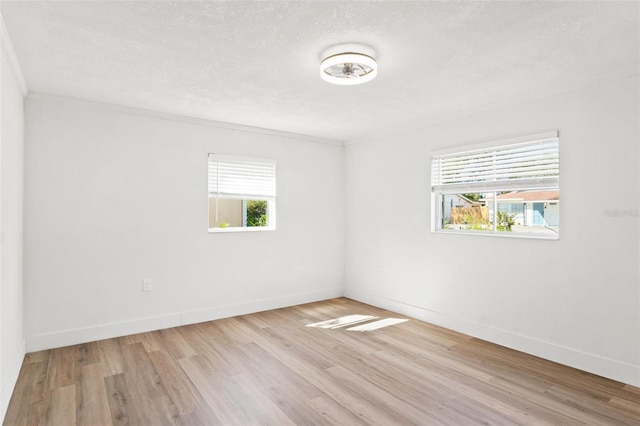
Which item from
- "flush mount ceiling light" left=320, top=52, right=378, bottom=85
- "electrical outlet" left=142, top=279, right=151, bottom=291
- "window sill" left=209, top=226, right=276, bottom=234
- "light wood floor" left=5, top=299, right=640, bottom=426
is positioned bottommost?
"light wood floor" left=5, top=299, right=640, bottom=426

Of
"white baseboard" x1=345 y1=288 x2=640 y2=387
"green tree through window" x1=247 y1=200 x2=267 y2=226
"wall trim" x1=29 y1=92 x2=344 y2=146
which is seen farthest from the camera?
"green tree through window" x1=247 y1=200 x2=267 y2=226

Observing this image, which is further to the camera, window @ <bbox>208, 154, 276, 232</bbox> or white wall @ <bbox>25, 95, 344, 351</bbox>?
window @ <bbox>208, 154, 276, 232</bbox>

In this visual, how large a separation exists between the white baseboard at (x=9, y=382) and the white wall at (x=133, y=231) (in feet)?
1.50

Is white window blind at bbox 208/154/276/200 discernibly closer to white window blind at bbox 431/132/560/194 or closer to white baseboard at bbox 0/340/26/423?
white window blind at bbox 431/132/560/194

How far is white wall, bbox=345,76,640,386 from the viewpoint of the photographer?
2.91m

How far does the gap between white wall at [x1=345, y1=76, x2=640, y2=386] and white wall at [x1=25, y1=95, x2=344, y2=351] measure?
1.63 metres

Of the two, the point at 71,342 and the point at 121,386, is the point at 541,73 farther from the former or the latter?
the point at 71,342

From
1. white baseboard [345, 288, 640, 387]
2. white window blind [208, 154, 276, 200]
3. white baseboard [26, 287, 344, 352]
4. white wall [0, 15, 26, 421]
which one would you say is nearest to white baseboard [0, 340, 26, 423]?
white wall [0, 15, 26, 421]

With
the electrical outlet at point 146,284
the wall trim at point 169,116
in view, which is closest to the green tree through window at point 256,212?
the wall trim at point 169,116

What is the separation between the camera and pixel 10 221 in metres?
2.74

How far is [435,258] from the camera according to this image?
14.2 ft

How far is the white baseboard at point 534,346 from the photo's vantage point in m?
2.89

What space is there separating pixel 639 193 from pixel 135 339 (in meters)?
4.66

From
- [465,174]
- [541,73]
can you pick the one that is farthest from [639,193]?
[465,174]
